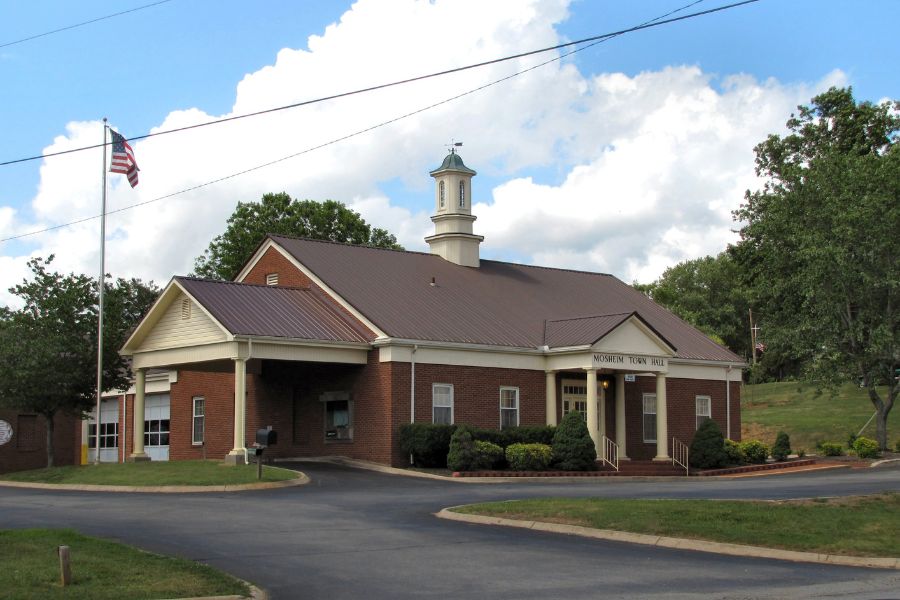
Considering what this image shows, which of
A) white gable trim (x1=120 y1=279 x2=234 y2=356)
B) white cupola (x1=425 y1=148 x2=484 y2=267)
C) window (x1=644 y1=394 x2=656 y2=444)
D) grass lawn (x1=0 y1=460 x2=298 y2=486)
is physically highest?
white cupola (x1=425 y1=148 x2=484 y2=267)

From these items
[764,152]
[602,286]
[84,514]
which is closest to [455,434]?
[84,514]

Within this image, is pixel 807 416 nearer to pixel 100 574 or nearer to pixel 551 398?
pixel 551 398

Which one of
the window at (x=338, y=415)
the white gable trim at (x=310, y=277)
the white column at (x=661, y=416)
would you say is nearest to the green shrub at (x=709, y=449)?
the white column at (x=661, y=416)

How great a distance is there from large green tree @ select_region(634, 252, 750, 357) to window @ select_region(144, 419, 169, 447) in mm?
53055

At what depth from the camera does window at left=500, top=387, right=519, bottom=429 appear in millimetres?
36344

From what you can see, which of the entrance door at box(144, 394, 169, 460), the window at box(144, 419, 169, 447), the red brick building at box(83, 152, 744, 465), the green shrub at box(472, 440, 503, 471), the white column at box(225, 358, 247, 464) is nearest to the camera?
the white column at box(225, 358, 247, 464)

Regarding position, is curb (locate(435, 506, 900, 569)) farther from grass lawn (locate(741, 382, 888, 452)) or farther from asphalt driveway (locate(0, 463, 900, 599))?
grass lawn (locate(741, 382, 888, 452))

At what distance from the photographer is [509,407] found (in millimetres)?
36562

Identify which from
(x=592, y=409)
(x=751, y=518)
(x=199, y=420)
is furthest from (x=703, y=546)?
(x=199, y=420)

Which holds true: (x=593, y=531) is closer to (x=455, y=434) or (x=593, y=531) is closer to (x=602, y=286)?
(x=455, y=434)

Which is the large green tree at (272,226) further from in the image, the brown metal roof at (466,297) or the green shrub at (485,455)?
the green shrub at (485,455)

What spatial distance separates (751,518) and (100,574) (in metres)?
10.3

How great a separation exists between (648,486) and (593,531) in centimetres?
1057

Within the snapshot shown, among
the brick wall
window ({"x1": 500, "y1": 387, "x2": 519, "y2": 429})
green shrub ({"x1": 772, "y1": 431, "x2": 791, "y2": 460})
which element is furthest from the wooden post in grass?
the brick wall
